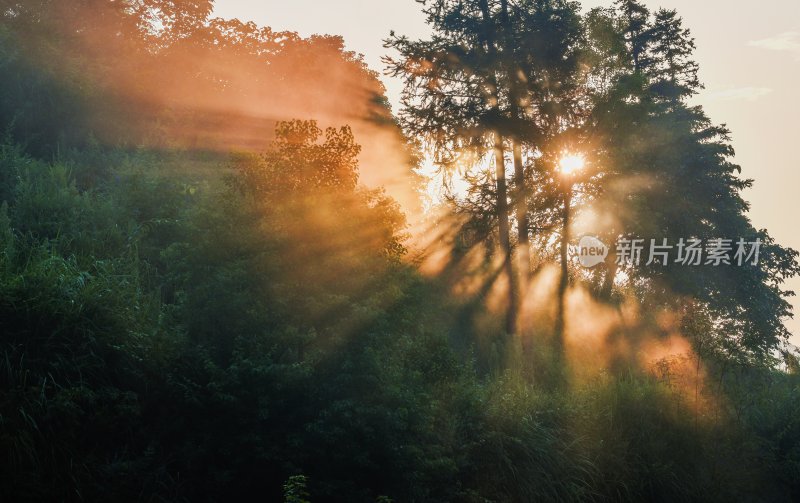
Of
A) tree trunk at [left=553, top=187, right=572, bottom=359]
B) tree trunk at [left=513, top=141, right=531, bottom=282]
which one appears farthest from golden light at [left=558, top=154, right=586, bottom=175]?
tree trunk at [left=513, top=141, right=531, bottom=282]

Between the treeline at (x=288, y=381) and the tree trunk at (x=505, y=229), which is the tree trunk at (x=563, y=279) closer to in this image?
the tree trunk at (x=505, y=229)

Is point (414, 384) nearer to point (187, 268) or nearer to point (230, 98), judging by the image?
point (187, 268)

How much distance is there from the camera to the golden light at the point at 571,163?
23.3 m

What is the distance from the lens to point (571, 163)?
2358cm

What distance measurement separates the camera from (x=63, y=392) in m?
8.40

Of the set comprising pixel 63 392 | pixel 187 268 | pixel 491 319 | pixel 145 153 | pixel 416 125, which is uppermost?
pixel 416 125

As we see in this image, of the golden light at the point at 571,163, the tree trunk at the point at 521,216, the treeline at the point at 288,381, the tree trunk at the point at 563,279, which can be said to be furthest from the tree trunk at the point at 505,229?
the treeline at the point at 288,381

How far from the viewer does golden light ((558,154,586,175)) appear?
918 inches

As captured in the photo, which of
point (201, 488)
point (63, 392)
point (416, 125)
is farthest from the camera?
point (416, 125)

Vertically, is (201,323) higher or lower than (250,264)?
lower

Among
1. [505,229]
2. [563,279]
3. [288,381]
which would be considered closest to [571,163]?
[505,229]

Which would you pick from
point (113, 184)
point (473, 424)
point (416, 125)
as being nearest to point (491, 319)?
point (416, 125)

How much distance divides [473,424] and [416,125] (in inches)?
484

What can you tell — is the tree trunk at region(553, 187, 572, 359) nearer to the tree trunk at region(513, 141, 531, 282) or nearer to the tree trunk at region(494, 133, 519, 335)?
the tree trunk at region(513, 141, 531, 282)
